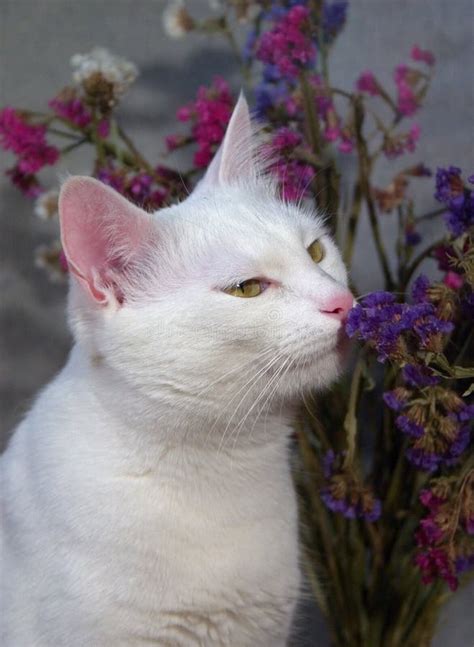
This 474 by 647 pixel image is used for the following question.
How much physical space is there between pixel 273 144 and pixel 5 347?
0.85m

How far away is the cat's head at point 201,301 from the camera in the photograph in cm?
86

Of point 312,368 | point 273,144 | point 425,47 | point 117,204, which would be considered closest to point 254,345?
point 312,368

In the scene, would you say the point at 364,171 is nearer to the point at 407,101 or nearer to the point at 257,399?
the point at 407,101

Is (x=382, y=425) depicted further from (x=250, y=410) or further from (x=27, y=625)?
(x=27, y=625)

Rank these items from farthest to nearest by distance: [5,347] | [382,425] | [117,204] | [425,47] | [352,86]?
[5,347]
[352,86]
[425,47]
[382,425]
[117,204]

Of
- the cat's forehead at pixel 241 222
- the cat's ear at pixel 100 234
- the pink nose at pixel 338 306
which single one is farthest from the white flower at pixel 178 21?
the pink nose at pixel 338 306

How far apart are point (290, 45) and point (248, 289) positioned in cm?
45

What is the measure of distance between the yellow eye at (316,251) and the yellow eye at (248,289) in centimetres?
14

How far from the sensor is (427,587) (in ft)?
3.80

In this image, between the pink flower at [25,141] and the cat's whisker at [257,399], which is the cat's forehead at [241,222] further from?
the pink flower at [25,141]

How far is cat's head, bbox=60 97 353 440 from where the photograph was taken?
857 millimetres

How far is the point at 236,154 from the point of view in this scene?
1.09 meters

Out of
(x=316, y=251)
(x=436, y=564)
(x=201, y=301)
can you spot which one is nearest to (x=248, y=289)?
(x=201, y=301)

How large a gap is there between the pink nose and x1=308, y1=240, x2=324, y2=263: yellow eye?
16 cm
